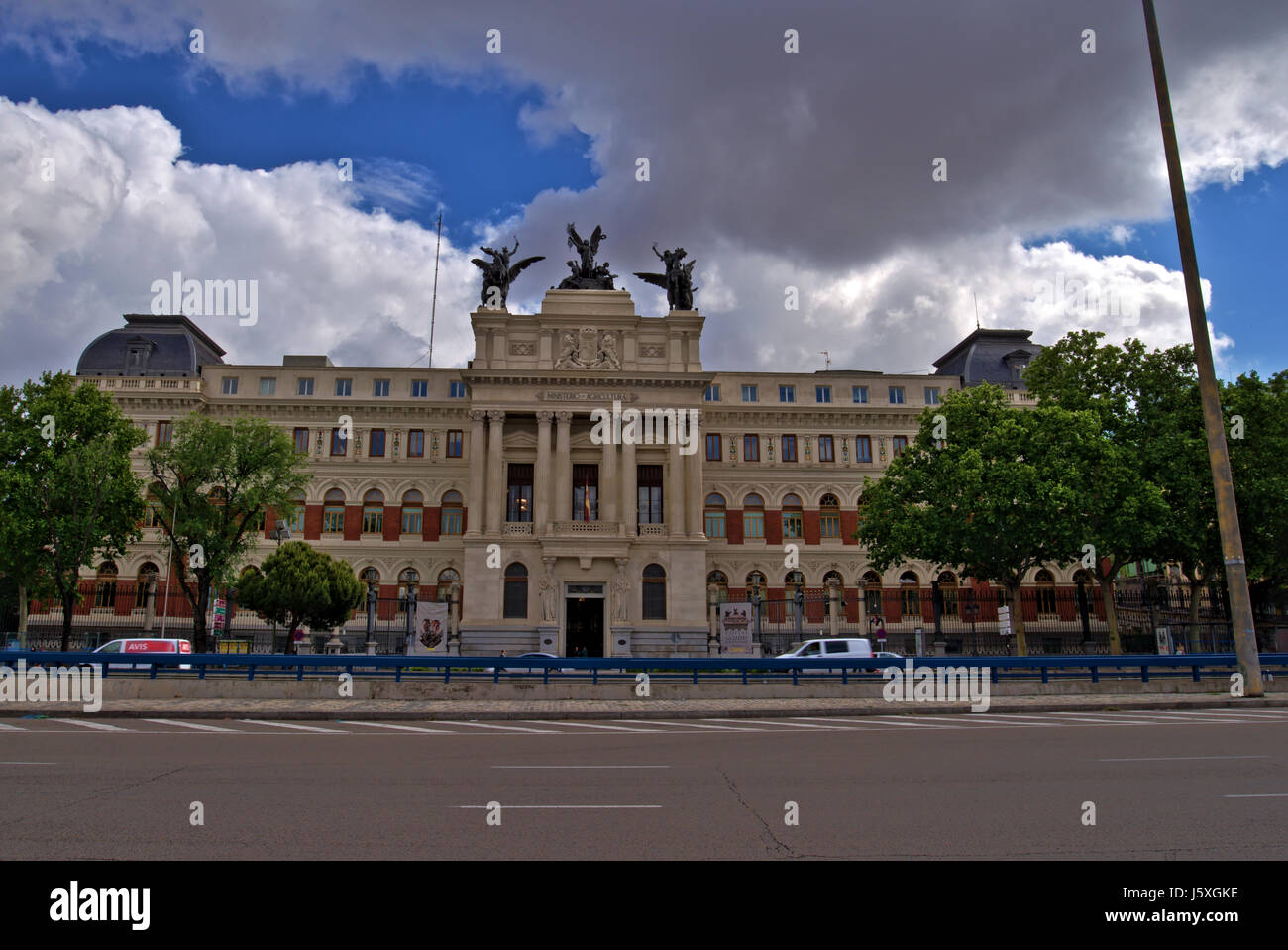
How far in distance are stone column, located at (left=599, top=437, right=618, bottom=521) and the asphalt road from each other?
1218 inches

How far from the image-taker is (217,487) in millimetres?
39094

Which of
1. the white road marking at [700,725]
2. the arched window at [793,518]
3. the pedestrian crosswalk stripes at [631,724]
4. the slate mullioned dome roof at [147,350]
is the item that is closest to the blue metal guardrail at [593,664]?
the pedestrian crosswalk stripes at [631,724]

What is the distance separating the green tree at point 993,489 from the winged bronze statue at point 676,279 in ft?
54.8

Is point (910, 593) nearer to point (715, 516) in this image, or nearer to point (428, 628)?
A: point (715, 516)

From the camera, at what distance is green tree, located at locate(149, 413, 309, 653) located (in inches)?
1471

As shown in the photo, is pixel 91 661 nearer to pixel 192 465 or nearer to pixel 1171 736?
pixel 192 465

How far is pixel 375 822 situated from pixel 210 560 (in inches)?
1310

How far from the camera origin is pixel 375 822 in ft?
27.2

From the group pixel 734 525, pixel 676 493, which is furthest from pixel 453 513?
pixel 734 525

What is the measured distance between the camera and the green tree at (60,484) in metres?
37.3

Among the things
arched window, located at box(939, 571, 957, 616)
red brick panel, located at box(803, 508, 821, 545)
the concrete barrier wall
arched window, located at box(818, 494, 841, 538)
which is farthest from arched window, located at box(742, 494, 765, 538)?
the concrete barrier wall

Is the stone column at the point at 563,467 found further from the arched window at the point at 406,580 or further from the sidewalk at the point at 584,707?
the sidewalk at the point at 584,707
